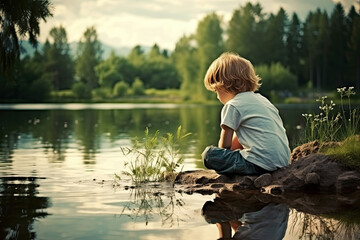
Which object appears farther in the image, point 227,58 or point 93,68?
point 93,68

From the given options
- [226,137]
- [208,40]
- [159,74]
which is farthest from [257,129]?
[159,74]

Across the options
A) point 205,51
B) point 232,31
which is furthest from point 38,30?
point 232,31

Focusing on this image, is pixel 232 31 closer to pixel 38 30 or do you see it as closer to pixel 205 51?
pixel 205 51

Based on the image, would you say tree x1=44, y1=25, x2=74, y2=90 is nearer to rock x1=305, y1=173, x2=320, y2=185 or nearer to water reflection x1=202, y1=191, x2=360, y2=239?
rock x1=305, y1=173, x2=320, y2=185

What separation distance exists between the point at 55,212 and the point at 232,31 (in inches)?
2964

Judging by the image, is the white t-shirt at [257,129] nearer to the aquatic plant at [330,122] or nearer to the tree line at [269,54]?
the aquatic plant at [330,122]

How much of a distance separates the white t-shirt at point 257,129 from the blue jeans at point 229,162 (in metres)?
0.07

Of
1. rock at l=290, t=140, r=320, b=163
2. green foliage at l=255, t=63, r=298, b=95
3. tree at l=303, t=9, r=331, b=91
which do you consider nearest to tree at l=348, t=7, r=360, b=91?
tree at l=303, t=9, r=331, b=91

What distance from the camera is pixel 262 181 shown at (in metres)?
6.04

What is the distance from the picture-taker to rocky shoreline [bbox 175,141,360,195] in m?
6.02

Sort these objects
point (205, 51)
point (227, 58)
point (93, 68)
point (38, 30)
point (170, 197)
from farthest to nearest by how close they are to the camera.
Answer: point (93, 68), point (205, 51), point (38, 30), point (227, 58), point (170, 197)

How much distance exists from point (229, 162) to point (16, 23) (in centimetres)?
566

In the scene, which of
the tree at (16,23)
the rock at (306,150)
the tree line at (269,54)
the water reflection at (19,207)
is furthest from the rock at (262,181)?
the tree line at (269,54)

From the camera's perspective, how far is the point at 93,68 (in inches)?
3996
